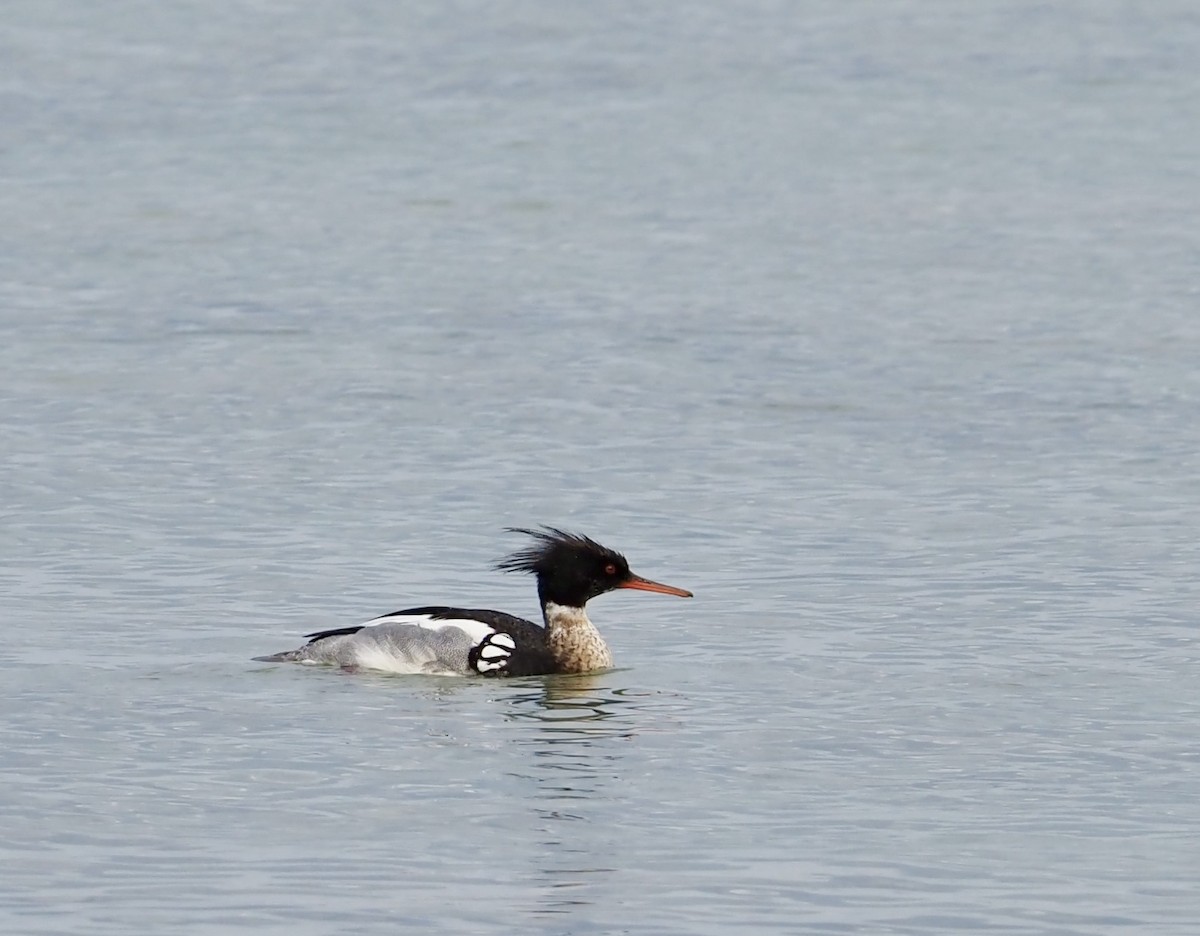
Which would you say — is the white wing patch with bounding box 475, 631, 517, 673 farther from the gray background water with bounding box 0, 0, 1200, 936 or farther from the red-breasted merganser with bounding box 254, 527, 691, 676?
the gray background water with bounding box 0, 0, 1200, 936

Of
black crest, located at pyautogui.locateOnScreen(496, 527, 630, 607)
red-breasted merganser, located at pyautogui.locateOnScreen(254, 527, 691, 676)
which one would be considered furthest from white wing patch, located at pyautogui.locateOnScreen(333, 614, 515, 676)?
black crest, located at pyautogui.locateOnScreen(496, 527, 630, 607)

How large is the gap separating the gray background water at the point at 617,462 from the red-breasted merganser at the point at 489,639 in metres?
0.29

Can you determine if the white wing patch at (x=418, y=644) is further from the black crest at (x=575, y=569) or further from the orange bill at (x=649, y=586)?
the orange bill at (x=649, y=586)

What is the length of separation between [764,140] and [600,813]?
25.3 metres

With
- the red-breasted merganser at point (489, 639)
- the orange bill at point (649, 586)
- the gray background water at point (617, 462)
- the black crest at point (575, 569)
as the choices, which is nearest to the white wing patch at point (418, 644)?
the red-breasted merganser at point (489, 639)

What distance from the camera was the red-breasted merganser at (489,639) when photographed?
559 inches

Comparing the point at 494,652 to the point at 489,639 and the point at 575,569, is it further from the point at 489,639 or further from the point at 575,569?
the point at 575,569

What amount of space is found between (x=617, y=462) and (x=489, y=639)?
5.69 metres

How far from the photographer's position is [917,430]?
837 inches

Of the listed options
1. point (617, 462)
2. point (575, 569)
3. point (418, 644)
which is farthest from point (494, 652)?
point (617, 462)

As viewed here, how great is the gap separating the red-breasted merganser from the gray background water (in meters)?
0.29

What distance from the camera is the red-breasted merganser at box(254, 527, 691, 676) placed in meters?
14.2

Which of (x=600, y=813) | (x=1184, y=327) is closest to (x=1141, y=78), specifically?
(x=1184, y=327)

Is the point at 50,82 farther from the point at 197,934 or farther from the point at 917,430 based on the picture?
the point at 197,934
